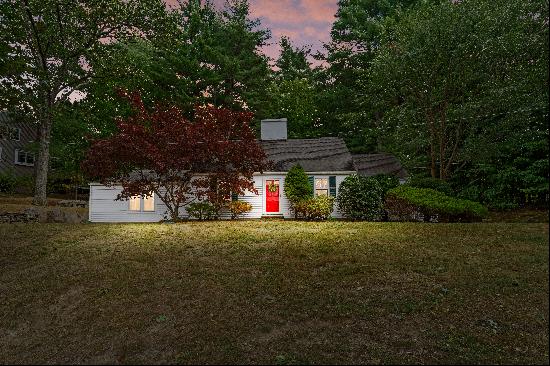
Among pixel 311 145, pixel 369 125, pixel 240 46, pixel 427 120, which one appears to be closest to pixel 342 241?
pixel 427 120

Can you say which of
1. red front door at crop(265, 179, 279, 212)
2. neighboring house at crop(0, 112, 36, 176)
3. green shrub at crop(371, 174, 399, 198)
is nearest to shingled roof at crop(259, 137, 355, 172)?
red front door at crop(265, 179, 279, 212)

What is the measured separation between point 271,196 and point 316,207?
10.3 feet

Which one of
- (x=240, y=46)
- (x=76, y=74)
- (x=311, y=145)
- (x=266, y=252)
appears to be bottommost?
(x=266, y=252)

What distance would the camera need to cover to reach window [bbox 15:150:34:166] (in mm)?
32562

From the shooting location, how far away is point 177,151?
1669 centimetres

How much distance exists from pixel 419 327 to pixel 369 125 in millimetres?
29030

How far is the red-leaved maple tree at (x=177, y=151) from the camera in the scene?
16500 mm

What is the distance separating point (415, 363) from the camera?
4.90m

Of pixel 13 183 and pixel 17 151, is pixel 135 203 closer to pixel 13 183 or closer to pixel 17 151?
pixel 13 183

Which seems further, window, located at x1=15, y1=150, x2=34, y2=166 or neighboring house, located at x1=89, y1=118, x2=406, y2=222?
window, located at x1=15, y1=150, x2=34, y2=166

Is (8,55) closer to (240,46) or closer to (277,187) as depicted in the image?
(277,187)

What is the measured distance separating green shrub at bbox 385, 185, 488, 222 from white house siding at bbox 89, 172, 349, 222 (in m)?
4.63

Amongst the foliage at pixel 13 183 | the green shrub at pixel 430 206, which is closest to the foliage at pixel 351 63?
the green shrub at pixel 430 206

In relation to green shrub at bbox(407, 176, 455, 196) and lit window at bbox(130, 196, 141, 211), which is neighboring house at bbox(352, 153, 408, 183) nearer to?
green shrub at bbox(407, 176, 455, 196)
